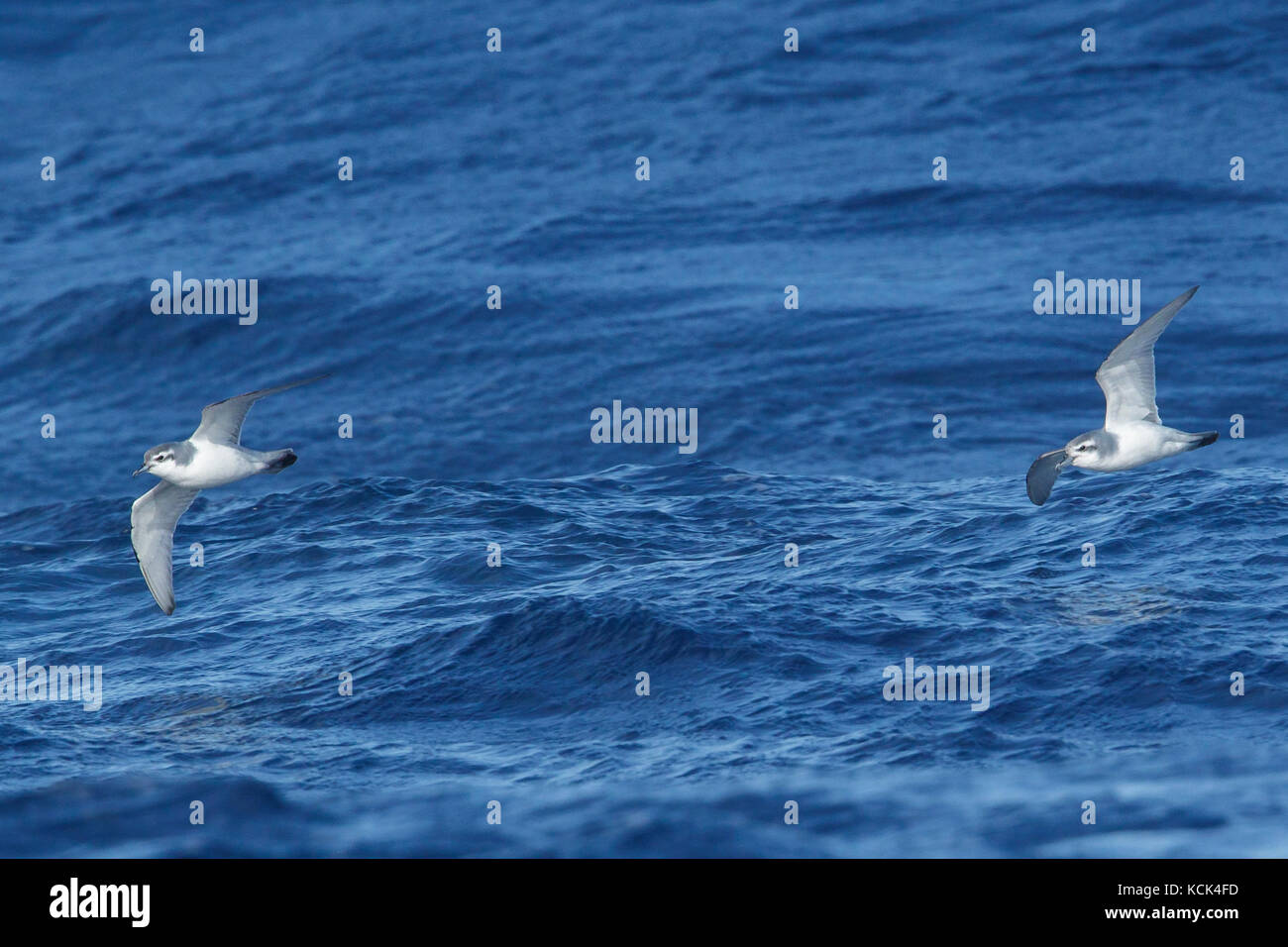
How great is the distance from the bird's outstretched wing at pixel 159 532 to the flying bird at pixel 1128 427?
8265 mm

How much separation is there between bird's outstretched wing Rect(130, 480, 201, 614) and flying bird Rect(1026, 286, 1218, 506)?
8.27 m

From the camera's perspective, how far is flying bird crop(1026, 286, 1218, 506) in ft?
47.4

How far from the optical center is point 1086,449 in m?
14.5

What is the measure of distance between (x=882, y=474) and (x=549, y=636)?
7.49 m

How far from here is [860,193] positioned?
31844 mm

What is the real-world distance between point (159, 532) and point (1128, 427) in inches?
369
